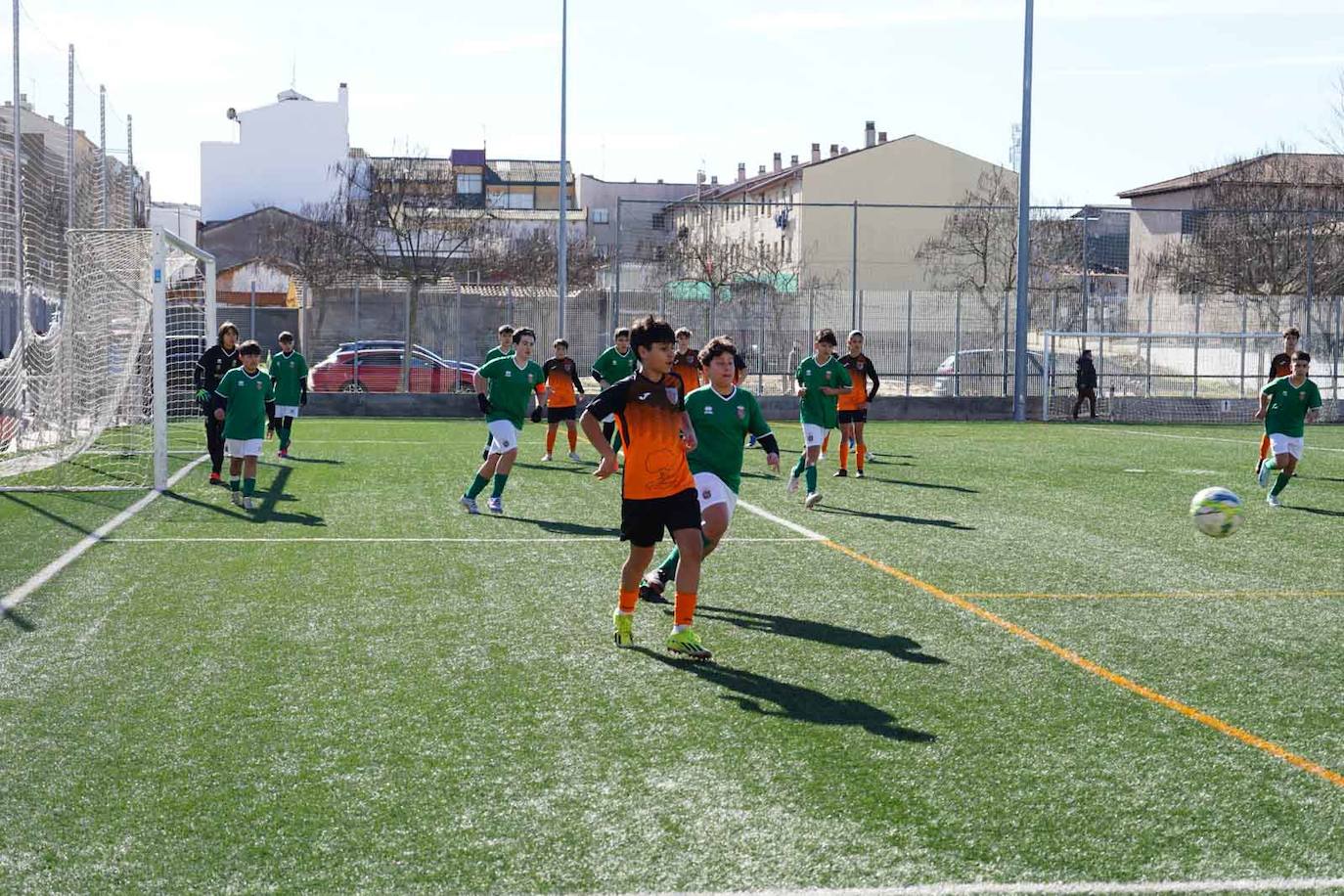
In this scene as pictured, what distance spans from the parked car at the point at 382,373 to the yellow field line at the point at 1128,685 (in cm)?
2468

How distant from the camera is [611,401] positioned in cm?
734

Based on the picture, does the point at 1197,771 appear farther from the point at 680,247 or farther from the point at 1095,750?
the point at 680,247

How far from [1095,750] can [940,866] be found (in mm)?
1573

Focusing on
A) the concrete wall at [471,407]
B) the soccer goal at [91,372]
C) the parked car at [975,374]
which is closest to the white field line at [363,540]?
the soccer goal at [91,372]

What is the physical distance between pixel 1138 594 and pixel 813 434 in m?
5.67

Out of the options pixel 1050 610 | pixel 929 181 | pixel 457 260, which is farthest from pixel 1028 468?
pixel 929 181

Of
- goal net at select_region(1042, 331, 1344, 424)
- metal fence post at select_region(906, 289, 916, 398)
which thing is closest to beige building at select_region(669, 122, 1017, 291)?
metal fence post at select_region(906, 289, 916, 398)

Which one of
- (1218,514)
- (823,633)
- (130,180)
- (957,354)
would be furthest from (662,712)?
(957,354)

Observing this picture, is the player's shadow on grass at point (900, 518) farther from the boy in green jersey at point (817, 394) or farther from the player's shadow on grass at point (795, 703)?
the player's shadow on grass at point (795, 703)

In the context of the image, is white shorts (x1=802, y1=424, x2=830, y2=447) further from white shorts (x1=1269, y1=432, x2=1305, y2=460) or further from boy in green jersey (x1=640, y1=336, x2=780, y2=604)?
boy in green jersey (x1=640, y1=336, x2=780, y2=604)

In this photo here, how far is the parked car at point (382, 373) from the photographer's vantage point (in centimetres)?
3388

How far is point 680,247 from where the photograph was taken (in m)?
35.6

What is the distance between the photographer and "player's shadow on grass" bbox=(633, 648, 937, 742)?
612cm

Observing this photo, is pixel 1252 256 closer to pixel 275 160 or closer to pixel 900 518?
pixel 900 518
